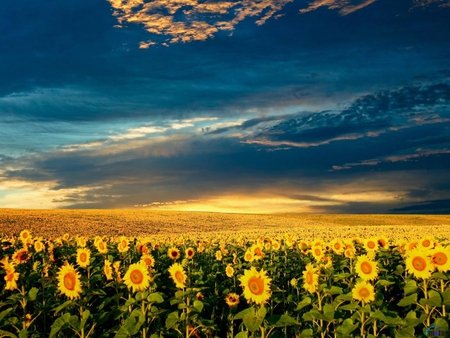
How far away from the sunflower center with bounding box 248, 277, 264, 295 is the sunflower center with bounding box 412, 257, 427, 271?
332cm

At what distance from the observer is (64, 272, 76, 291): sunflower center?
24.3 ft

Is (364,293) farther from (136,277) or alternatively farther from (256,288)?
(136,277)

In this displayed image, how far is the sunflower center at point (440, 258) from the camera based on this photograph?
805 cm

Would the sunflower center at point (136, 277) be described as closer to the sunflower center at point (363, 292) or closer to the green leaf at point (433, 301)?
the sunflower center at point (363, 292)

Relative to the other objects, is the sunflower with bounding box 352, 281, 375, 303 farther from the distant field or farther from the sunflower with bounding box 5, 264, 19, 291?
the distant field

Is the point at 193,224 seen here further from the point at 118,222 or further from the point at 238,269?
the point at 238,269

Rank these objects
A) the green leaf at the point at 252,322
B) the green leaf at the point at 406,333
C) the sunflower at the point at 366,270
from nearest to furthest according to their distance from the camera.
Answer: the green leaf at the point at 252,322
the green leaf at the point at 406,333
the sunflower at the point at 366,270

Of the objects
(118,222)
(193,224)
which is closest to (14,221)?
(118,222)

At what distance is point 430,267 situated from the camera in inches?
320

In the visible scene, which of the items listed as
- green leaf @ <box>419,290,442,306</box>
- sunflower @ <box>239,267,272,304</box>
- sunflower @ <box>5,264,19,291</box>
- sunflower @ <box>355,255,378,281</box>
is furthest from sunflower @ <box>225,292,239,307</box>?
sunflower @ <box>5,264,19,291</box>

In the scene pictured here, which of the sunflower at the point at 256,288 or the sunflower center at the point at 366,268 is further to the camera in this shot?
the sunflower center at the point at 366,268

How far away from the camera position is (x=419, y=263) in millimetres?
8219

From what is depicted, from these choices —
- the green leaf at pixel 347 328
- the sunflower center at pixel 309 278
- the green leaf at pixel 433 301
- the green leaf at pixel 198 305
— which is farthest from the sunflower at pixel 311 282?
the green leaf at pixel 198 305

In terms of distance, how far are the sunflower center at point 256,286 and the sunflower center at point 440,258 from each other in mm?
3554
